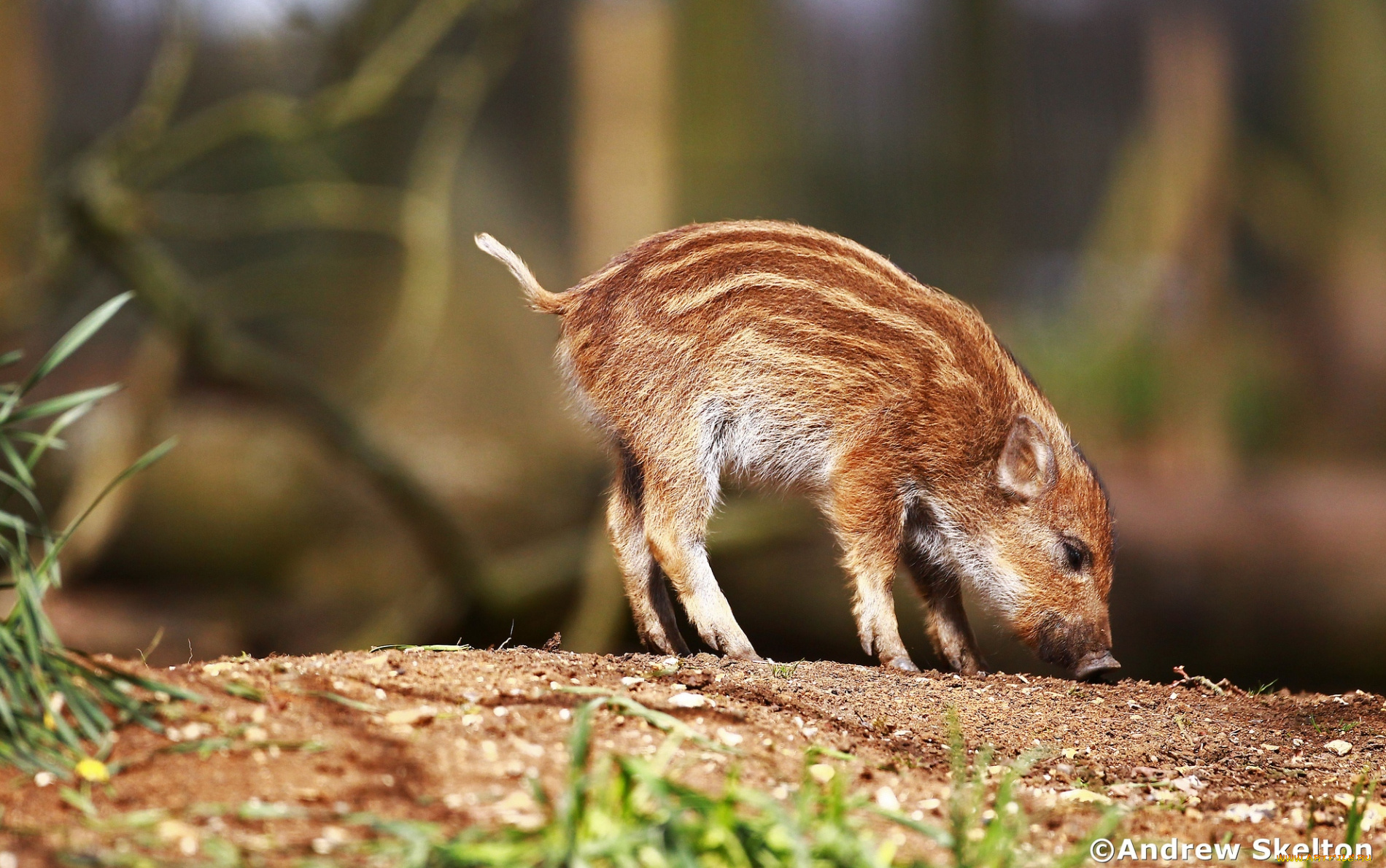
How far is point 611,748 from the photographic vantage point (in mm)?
1734

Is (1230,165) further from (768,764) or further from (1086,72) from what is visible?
(768,764)

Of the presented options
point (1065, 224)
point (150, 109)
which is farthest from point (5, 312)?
point (1065, 224)

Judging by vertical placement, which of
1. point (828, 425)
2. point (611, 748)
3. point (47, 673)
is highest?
point (828, 425)

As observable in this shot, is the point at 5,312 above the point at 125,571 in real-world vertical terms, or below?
above

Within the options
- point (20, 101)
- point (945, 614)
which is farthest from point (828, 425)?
point (20, 101)

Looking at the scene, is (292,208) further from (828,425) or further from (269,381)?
(828,425)

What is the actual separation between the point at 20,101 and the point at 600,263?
344cm

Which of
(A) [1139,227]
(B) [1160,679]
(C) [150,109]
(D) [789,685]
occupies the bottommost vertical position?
(B) [1160,679]

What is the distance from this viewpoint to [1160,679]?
554 centimetres

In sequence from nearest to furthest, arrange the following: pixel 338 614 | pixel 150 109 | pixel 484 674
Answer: pixel 484 674
pixel 150 109
pixel 338 614

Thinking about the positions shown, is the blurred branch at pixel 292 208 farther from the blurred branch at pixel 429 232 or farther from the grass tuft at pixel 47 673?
the grass tuft at pixel 47 673

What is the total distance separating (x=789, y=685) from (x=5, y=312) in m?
5.02

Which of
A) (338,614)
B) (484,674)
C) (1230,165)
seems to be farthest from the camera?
(338,614)

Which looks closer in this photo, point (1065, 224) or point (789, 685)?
point (789, 685)
